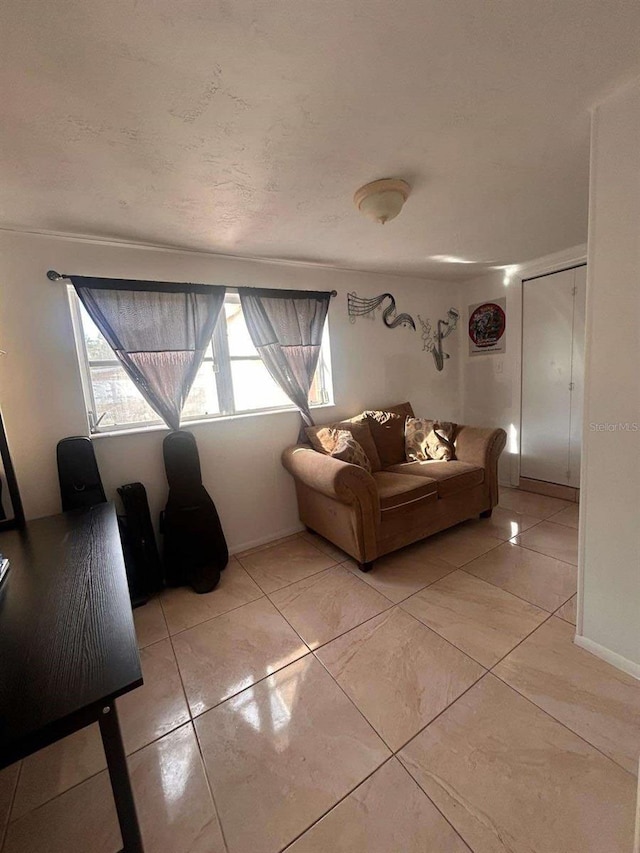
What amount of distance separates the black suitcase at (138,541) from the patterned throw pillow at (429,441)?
2092mm

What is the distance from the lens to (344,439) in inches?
99.4

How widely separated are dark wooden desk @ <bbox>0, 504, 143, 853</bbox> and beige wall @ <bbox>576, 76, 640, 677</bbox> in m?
1.71

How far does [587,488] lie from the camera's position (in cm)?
144

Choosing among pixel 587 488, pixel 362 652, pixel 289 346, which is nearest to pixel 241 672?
pixel 362 652

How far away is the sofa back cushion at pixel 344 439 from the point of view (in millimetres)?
2578

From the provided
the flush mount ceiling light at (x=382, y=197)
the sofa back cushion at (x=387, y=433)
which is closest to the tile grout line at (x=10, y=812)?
the sofa back cushion at (x=387, y=433)

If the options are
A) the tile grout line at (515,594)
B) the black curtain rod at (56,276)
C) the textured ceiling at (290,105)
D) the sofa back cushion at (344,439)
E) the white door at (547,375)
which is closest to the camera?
the textured ceiling at (290,105)

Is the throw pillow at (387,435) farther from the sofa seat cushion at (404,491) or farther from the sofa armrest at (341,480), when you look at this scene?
the sofa armrest at (341,480)

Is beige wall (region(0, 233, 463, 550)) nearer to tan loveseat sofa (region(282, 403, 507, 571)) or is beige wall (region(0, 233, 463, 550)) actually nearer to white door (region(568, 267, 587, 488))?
tan loveseat sofa (region(282, 403, 507, 571))

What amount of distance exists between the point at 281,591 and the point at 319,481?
719 mm

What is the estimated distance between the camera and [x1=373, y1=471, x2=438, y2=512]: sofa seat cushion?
2.23 m

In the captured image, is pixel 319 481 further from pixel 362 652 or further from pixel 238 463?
pixel 362 652

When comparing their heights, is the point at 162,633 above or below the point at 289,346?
below

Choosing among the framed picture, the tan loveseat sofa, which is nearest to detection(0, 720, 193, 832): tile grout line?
the tan loveseat sofa
